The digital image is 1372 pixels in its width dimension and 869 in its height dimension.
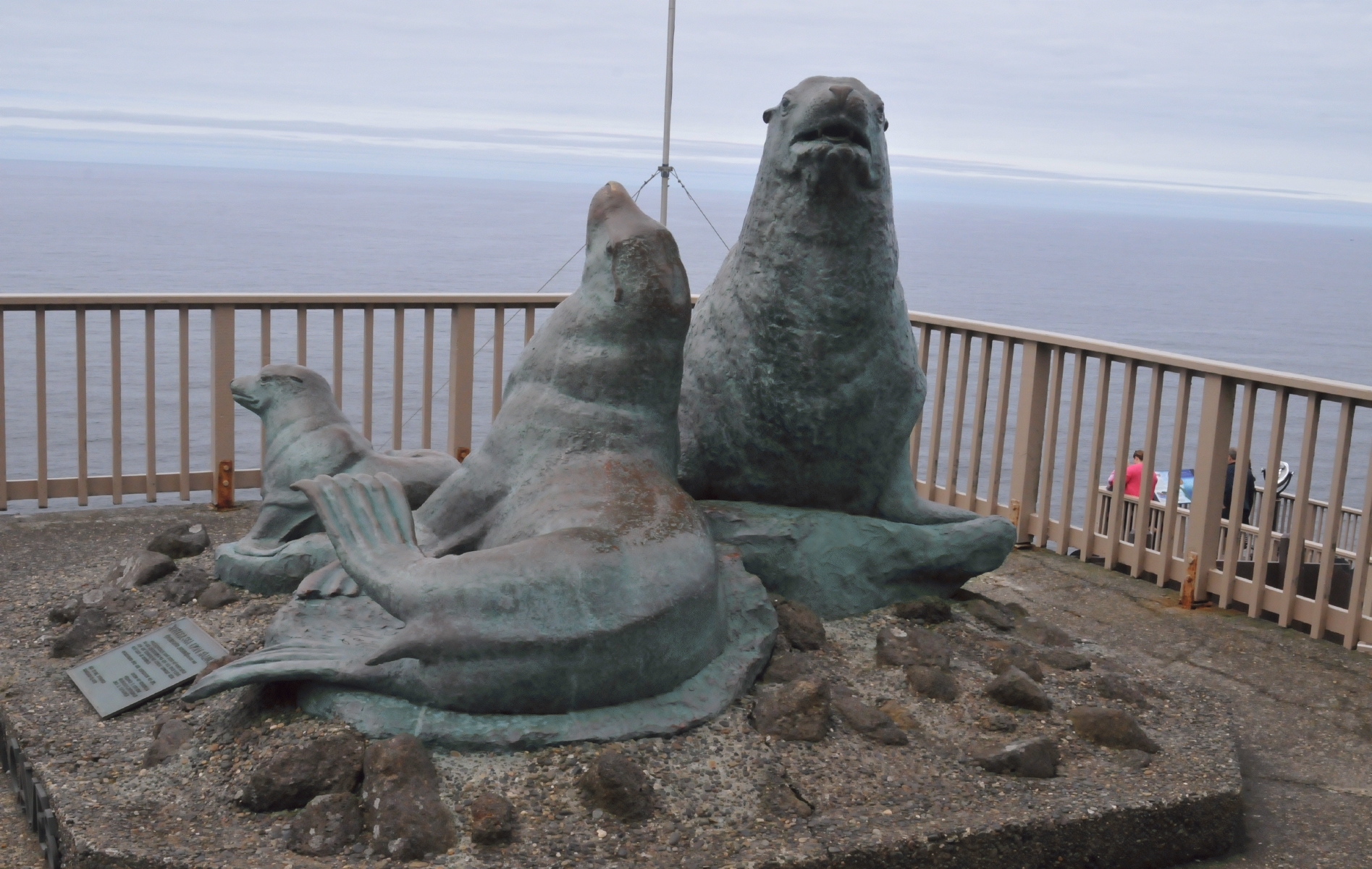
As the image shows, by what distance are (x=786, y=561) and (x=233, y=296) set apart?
144 inches

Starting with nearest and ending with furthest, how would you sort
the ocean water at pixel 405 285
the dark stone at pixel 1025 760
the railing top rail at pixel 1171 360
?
the dark stone at pixel 1025 760, the railing top rail at pixel 1171 360, the ocean water at pixel 405 285

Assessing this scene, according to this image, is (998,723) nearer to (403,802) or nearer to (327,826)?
(403,802)

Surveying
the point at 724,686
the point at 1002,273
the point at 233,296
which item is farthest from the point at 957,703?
the point at 1002,273

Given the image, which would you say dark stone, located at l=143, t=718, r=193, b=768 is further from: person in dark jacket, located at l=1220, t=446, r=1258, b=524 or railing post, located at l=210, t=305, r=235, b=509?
person in dark jacket, located at l=1220, t=446, r=1258, b=524

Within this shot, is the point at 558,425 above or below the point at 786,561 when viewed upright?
above

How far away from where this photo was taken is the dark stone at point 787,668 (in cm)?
391

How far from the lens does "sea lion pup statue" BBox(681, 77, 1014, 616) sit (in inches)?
164

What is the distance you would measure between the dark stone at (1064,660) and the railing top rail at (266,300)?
2.92 meters

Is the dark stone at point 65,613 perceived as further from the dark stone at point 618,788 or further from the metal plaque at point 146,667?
the dark stone at point 618,788

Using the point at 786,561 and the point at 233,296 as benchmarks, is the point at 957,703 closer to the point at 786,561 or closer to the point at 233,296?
the point at 786,561

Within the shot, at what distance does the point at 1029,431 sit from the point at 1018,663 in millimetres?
2631

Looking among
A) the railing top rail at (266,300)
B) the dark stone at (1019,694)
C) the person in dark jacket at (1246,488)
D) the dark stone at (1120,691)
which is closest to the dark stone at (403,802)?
the dark stone at (1019,694)

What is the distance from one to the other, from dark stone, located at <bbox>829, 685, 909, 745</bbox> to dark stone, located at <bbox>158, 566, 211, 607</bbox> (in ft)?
7.77

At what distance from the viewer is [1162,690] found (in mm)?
4312
